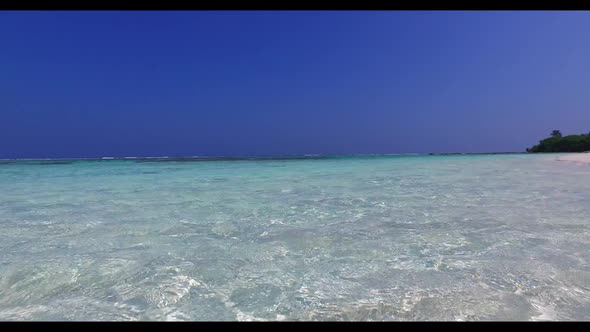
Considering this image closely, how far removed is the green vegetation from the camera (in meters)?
55.7

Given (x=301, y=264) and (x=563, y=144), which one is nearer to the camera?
(x=301, y=264)

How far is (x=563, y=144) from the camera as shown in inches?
2404

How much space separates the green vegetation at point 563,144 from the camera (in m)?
55.7

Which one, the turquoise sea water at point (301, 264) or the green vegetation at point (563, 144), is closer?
the turquoise sea water at point (301, 264)

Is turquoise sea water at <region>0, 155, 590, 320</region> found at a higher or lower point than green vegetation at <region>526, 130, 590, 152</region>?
lower

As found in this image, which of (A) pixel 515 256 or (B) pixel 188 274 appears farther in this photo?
(A) pixel 515 256

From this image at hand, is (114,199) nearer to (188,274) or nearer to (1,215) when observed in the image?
(1,215)

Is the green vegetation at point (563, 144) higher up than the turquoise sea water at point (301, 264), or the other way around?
the green vegetation at point (563, 144)

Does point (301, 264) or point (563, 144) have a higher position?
point (563, 144)

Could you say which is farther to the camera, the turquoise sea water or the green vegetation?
the green vegetation
